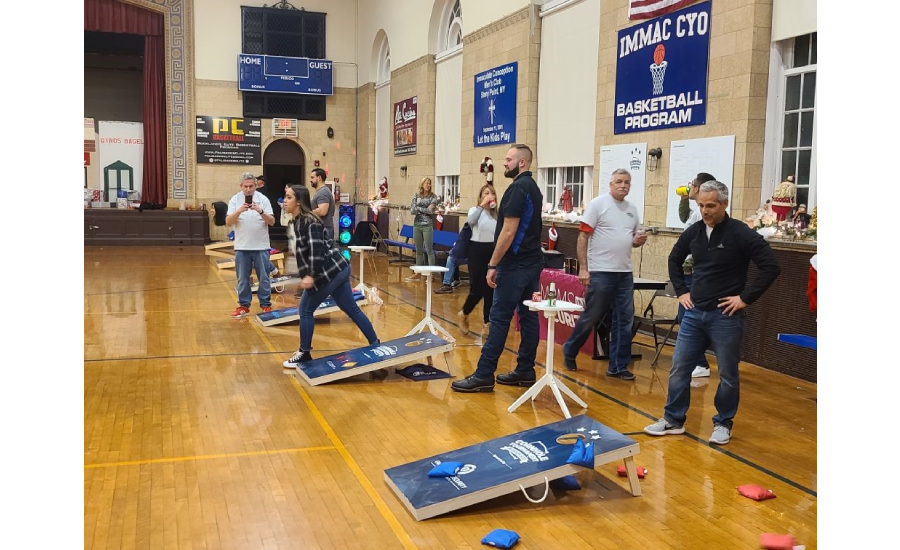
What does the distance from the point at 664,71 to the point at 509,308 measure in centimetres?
444

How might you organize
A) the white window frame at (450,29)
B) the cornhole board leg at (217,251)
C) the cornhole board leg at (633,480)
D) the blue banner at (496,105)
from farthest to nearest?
the cornhole board leg at (217,251) → the white window frame at (450,29) → the blue banner at (496,105) → the cornhole board leg at (633,480)

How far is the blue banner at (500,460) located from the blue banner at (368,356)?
215 centimetres

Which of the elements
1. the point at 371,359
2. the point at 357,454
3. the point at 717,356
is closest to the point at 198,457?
the point at 357,454

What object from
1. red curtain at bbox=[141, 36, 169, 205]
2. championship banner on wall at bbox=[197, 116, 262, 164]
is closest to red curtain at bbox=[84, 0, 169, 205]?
red curtain at bbox=[141, 36, 169, 205]

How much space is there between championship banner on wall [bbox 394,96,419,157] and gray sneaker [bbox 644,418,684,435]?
527 inches

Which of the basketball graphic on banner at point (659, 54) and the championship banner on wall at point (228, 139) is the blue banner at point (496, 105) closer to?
the basketball graphic on banner at point (659, 54)

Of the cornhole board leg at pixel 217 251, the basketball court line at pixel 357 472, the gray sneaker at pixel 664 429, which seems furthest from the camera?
the cornhole board leg at pixel 217 251

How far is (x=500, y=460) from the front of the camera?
4156 mm

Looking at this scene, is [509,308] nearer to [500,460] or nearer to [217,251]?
[500,460]

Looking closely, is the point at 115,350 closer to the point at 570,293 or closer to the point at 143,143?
the point at 570,293

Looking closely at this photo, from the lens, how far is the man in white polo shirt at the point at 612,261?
6621 mm

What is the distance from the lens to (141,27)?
20.6 meters

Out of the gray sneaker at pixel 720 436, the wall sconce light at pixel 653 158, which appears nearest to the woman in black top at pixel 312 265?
the gray sneaker at pixel 720 436

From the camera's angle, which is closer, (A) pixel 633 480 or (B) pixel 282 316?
(A) pixel 633 480
